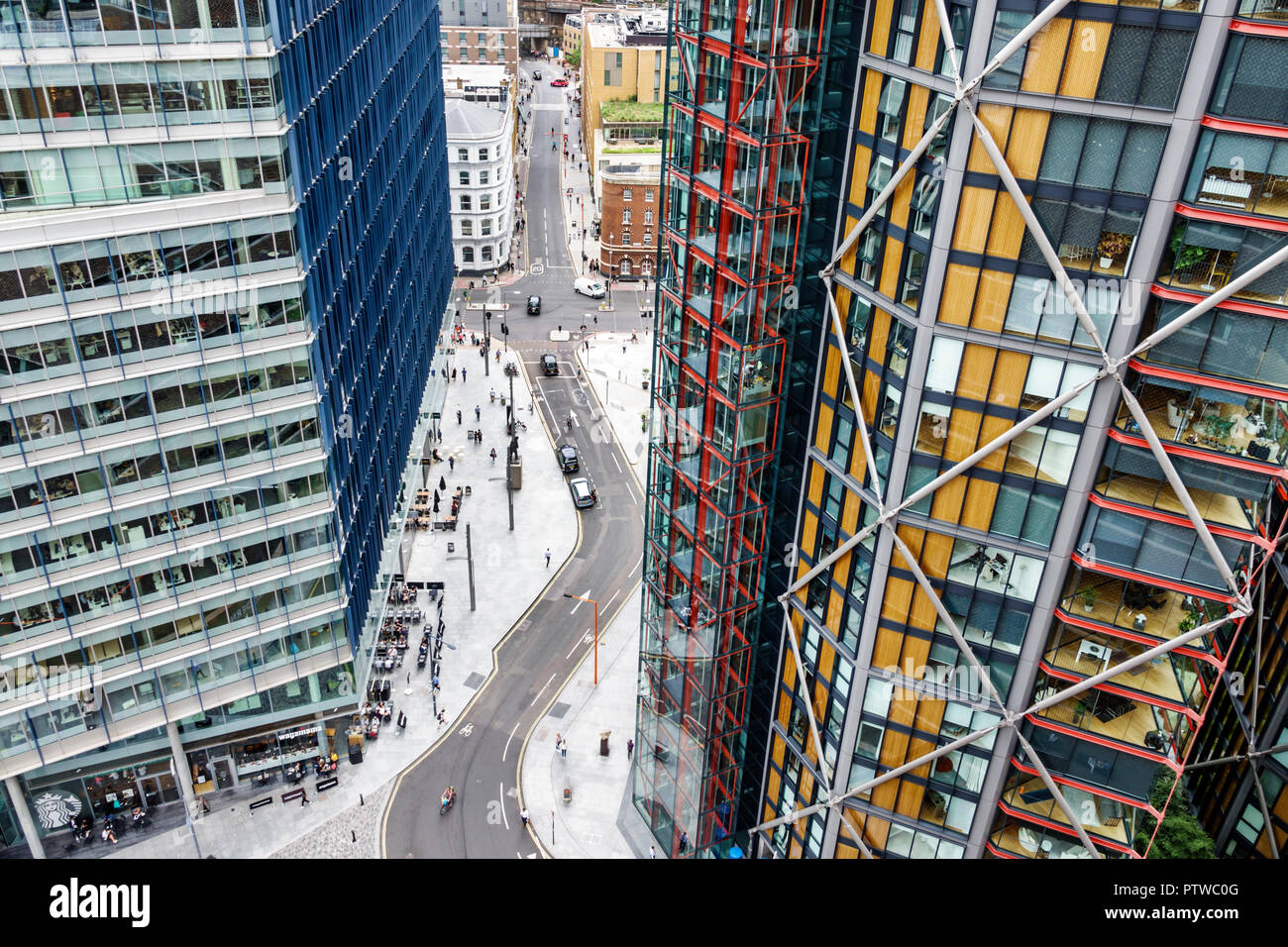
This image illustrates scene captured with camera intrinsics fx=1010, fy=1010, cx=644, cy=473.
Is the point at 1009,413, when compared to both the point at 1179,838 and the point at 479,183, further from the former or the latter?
the point at 479,183

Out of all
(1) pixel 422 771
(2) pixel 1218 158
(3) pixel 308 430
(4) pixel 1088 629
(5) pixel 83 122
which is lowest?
(1) pixel 422 771

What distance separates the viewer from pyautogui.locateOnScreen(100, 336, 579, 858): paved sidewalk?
190ft

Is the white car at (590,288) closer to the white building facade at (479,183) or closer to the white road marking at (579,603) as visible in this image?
the white building facade at (479,183)

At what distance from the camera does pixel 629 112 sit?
144 m

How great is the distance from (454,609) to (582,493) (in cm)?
1770

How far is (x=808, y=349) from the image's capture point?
38.5 m

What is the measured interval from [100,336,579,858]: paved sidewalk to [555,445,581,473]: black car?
36.1 inches

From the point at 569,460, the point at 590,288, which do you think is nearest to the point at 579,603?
the point at 569,460

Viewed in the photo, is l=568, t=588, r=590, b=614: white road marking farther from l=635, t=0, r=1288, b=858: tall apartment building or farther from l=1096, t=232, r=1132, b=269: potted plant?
l=1096, t=232, r=1132, b=269: potted plant
